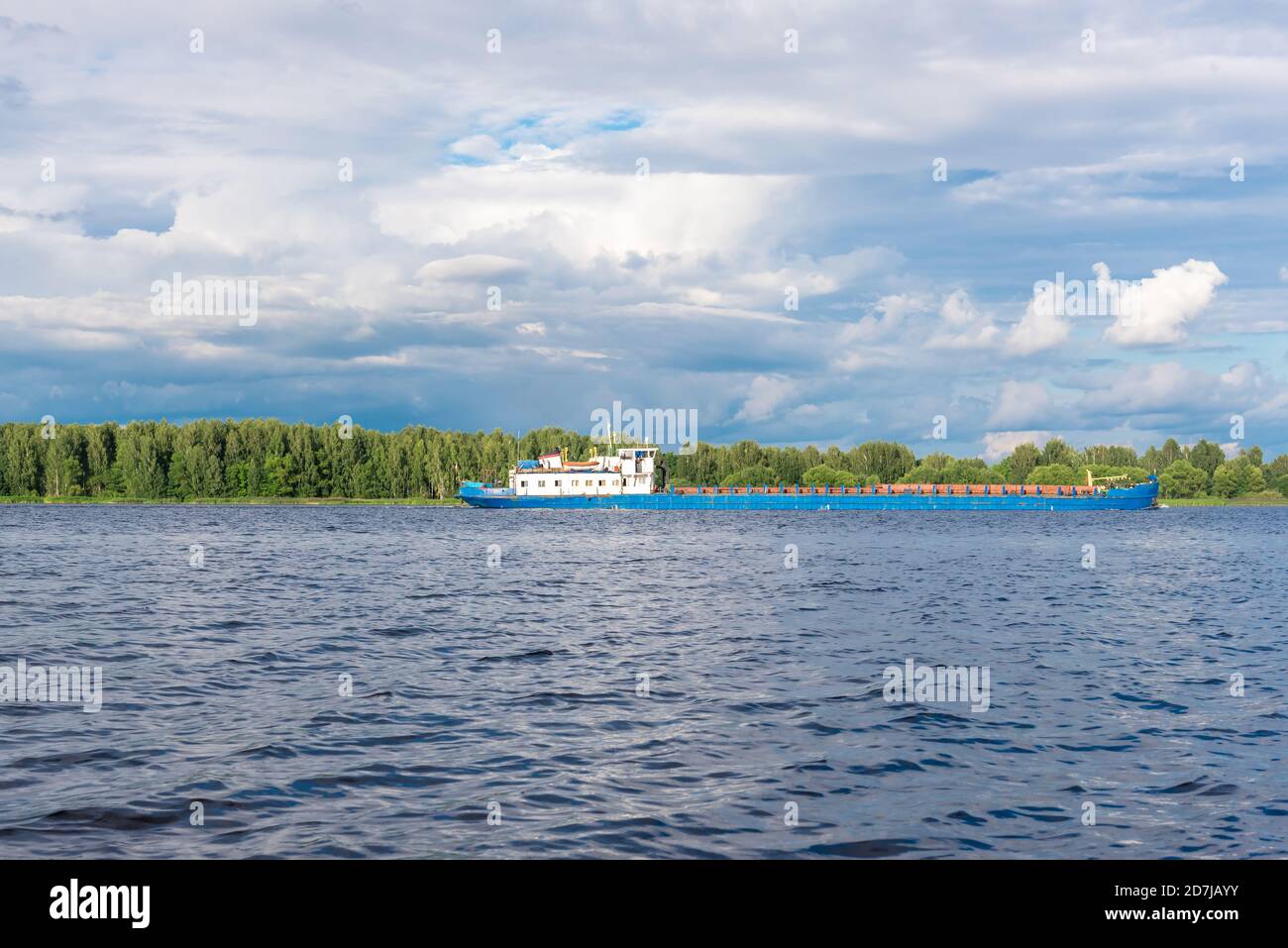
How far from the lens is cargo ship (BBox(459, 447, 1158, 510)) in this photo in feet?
519

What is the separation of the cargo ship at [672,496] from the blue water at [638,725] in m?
113

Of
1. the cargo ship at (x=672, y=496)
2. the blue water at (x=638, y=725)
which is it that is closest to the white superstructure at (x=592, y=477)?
the cargo ship at (x=672, y=496)

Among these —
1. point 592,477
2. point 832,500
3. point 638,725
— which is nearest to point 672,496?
point 592,477

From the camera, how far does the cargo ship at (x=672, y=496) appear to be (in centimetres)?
15825

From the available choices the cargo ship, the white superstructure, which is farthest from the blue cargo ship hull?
the white superstructure

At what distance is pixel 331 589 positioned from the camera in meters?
44.0

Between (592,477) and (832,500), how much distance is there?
1643 inches
